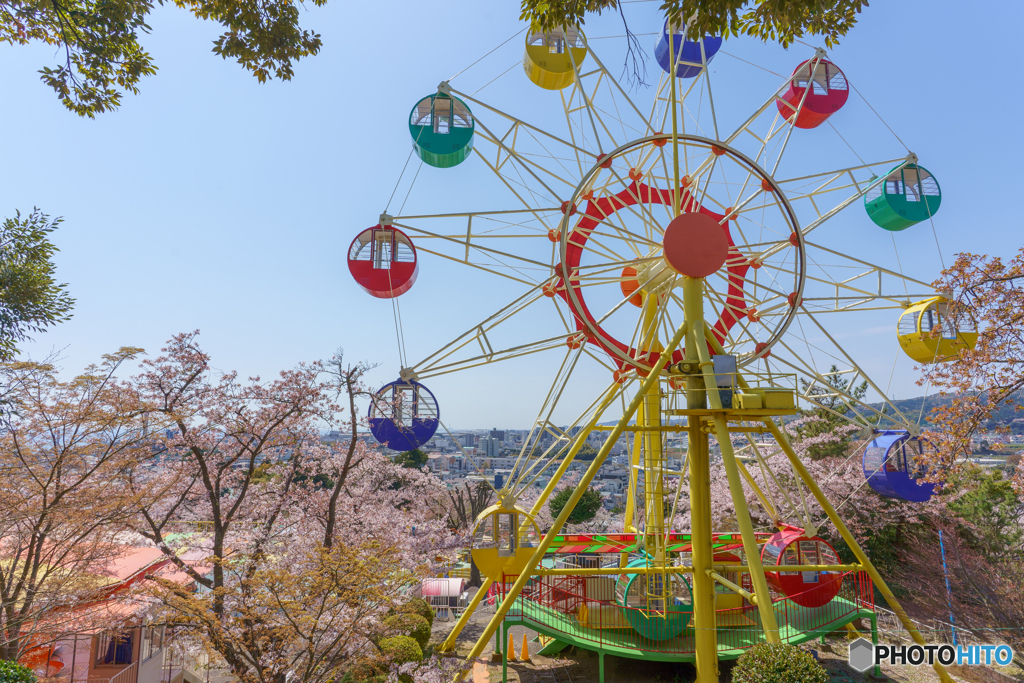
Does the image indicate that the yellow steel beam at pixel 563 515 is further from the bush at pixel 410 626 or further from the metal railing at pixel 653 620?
the bush at pixel 410 626

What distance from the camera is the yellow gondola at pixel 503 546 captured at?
436 inches

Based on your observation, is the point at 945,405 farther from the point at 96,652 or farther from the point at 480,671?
the point at 96,652

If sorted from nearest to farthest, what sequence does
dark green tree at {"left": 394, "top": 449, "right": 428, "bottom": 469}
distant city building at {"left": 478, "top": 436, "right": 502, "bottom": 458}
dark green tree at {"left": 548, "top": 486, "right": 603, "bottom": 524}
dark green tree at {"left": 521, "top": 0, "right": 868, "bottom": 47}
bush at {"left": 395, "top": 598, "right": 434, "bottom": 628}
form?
dark green tree at {"left": 521, "top": 0, "right": 868, "bottom": 47} < bush at {"left": 395, "top": 598, "right": 434, "bottom": 628} < dark green tree at {"left": 548, "top": 486, "right": 603, "bottom": 524} < dark green tree at {"left": 394, "top": 449, "right": 428, "bottom": 469} < distant city building at {"left": 478, "top": 436, "right": 502, "bottom": 458}

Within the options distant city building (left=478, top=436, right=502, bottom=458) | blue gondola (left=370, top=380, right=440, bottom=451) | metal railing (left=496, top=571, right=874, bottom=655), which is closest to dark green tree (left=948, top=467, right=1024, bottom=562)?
metal railing (left=496, top=571, right=874, bottom=655)

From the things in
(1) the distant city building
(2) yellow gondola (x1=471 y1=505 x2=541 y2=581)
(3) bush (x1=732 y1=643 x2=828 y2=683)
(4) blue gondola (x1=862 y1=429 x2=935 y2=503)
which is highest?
(4) blue gondola (x1=862 y1=429 x2=935 y2=503)

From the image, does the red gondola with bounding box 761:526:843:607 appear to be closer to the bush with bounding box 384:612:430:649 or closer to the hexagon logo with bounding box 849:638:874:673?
the hexagon logo with bounding box 849:638:874:673

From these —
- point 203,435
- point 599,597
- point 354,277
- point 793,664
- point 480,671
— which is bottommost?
point 480,671

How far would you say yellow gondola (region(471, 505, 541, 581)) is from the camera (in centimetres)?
1106

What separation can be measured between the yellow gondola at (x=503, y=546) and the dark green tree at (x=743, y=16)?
339 inches

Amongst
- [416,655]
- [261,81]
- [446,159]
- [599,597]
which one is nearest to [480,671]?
[416,655]

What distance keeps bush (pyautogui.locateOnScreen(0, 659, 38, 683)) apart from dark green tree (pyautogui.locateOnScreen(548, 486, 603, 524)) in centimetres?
2811

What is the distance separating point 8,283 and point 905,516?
26.8 metres

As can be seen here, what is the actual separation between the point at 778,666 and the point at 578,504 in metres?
28.3

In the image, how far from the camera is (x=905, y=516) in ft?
63.9
